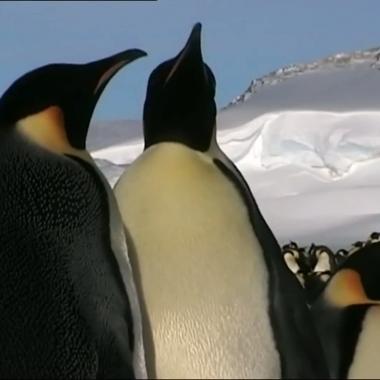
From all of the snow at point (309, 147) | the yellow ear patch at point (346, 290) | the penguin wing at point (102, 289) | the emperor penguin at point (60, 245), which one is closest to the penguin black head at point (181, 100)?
the emperor penguin at point (60, 245)

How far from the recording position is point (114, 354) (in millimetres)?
1364

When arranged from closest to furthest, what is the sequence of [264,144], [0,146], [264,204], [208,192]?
[0,146] → [208,192] → [264,204] → [264,144]

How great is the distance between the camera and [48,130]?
1496 mm

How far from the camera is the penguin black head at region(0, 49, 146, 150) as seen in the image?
4.89ft

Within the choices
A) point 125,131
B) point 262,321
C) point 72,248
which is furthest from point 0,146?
point 125,131

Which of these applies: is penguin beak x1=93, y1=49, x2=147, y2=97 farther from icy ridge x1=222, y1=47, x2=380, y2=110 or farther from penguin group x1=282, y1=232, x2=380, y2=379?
icy ridge x1=222, y1=47, x2=380, y2=110

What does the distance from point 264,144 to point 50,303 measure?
9117mm

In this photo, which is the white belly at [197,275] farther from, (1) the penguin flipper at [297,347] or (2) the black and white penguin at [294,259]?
(2) the black and white penguin at [294,259]

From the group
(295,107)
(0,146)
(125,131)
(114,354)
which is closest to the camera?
(114,354)

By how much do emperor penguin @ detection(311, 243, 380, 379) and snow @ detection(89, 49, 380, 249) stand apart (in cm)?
434

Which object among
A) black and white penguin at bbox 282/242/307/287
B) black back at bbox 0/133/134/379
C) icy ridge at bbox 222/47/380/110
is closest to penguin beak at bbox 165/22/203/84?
black back at bbox 0/133/134/379

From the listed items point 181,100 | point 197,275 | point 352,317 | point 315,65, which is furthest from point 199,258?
point 315,65

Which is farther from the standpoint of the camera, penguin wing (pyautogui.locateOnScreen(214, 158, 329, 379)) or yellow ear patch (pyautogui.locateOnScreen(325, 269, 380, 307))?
yellow ear patch (pyautogui.locateOnScreen(325, 269, 380, 307))

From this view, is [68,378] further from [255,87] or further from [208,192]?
[255,87]
